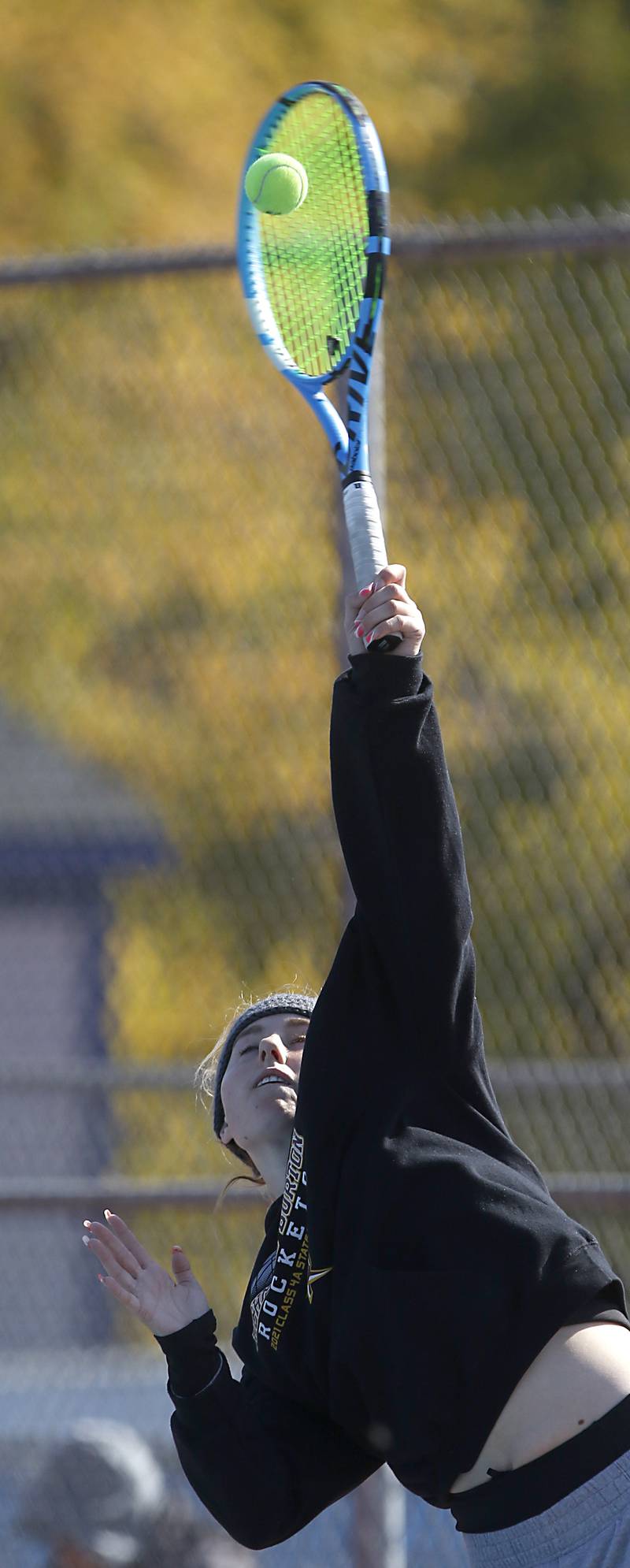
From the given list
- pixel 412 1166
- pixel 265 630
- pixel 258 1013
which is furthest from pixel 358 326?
pixel 265 630

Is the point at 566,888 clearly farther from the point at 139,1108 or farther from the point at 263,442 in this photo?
the point at 263,442

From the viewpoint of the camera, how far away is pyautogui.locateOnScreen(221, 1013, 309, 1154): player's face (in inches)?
88.7

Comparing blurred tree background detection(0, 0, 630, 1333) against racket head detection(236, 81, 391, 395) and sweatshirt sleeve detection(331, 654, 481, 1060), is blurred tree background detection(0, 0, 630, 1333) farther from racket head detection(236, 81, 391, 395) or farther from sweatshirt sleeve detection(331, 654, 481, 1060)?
sweatshirt sleeve detection(331, 654, 481, 1060)

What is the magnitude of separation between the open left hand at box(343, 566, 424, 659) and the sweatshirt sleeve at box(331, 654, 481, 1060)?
0.02 meters

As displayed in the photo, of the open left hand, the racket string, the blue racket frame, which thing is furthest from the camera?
the racket string

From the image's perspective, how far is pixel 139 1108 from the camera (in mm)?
4957

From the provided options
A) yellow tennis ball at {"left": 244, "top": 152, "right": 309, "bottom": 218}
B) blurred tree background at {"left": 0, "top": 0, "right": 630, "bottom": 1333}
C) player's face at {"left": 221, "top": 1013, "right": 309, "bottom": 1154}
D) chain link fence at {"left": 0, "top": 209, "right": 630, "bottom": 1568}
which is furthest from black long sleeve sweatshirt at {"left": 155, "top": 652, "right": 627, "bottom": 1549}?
blurred tree background at {"left": 0, "top": 0, "right": 630, "bottom": 1333}

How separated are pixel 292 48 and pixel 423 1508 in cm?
931

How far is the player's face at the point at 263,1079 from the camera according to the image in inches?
88.7

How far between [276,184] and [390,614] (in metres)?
0.94

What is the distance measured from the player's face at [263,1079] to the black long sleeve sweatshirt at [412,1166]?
25 centimetres

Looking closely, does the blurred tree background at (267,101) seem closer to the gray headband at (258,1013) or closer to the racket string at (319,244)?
the racket string at (319,244)

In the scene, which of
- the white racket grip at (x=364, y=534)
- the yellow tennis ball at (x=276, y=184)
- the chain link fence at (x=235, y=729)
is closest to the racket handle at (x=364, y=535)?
the white racket grip at (x=364, y=534)

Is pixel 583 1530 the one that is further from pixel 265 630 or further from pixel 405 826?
pixel 265 630
